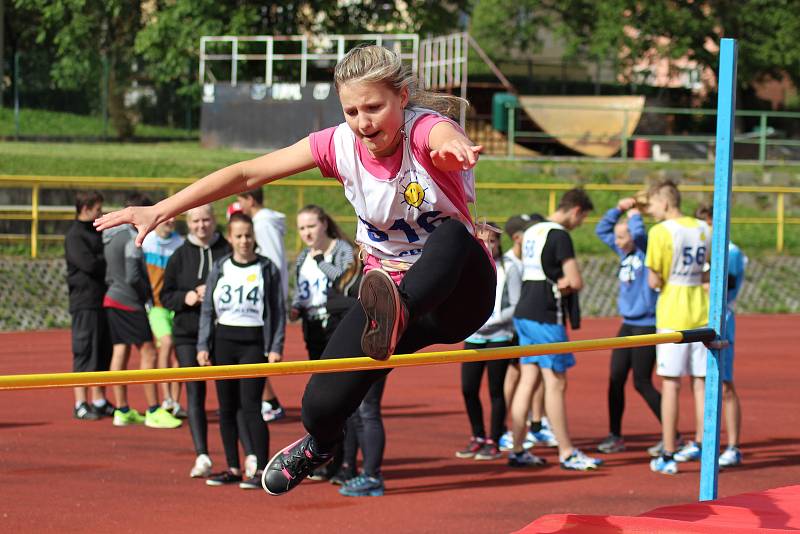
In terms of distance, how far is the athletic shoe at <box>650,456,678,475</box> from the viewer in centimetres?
812

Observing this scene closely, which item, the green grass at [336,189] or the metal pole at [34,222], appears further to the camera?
the green grass at [336,189]

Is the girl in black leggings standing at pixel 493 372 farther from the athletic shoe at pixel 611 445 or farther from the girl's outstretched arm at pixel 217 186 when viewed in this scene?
the girl's outstretched arm at pixel 217 186

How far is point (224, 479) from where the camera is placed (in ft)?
24.9

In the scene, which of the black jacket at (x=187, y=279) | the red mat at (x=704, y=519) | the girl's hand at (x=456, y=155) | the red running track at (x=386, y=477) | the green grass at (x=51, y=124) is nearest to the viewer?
the girl's hand at (x=456, y=155)

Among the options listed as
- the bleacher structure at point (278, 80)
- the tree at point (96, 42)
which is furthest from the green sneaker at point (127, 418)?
the tree at point (96, 42)

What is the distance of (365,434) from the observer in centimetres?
744

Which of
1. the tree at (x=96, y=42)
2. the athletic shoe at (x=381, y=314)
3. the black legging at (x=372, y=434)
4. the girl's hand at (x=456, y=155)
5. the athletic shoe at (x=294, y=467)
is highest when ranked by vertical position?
the tree at (x=96, y=42)

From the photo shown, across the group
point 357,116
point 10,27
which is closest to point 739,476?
point 357,116

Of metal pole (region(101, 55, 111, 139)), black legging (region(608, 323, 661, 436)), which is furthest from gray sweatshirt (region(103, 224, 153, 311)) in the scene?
metal pole (region(101, 55, 111, 139))

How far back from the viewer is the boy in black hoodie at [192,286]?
7.76 metres

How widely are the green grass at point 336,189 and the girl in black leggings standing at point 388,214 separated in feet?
44.6

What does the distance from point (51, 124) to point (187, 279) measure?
20582mm

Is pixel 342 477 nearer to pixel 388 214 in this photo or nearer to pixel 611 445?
pixel 611 445

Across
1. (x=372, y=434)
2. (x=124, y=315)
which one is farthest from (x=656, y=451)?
(x=124, y=315)
